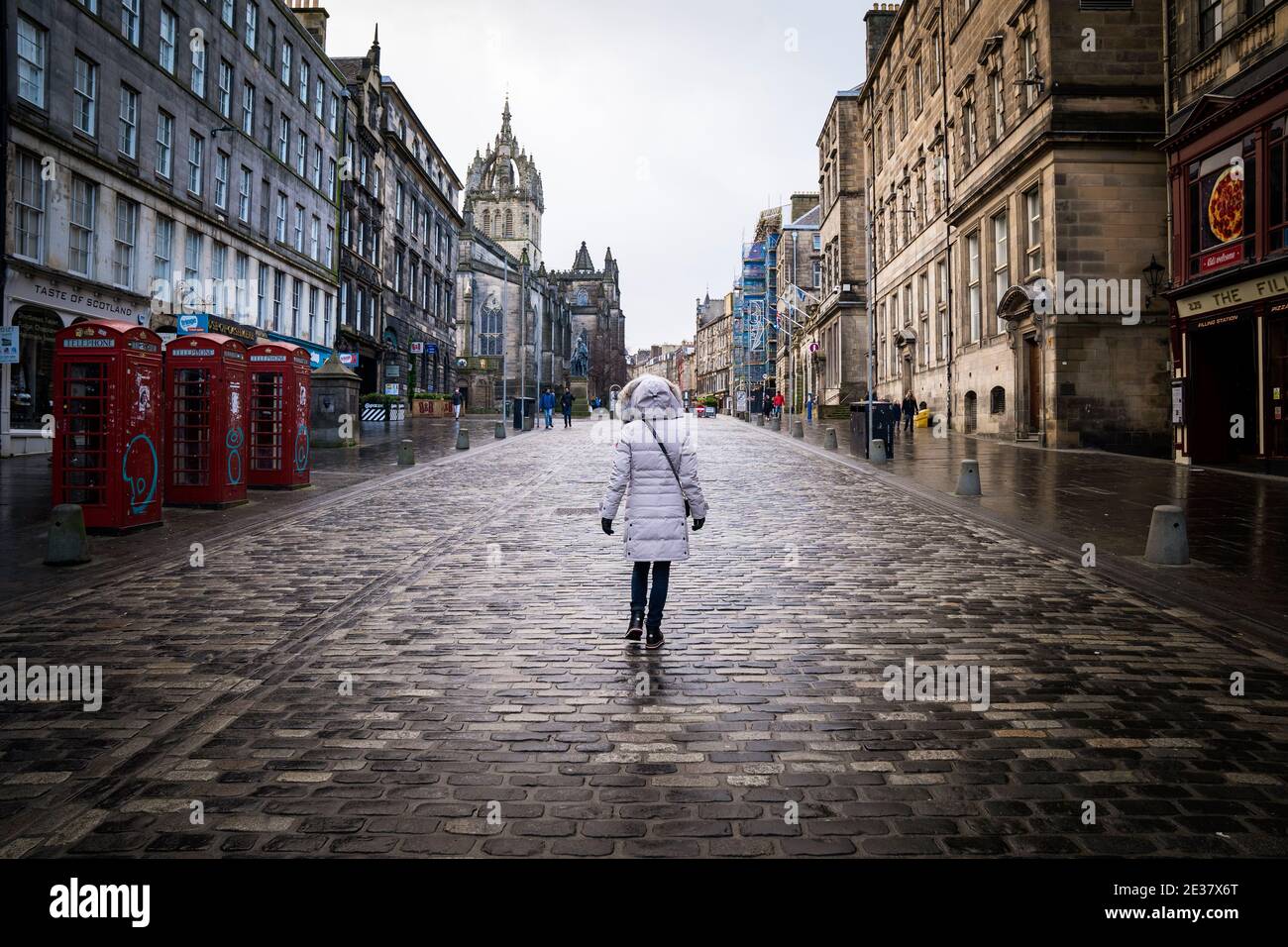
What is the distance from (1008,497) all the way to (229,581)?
10691 mm

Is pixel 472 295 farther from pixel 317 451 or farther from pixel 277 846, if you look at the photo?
pixel 277 846

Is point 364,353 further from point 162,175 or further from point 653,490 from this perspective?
point 653,490

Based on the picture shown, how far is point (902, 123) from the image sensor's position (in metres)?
41.8

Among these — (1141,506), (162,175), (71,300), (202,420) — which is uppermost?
(162,175)

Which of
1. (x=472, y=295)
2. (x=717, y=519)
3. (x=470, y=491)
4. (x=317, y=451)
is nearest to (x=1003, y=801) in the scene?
(x=717, y=519)

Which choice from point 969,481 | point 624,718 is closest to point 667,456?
point 624,718

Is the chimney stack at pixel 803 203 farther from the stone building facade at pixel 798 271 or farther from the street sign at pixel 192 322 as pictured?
the street sign at pixel 192 322

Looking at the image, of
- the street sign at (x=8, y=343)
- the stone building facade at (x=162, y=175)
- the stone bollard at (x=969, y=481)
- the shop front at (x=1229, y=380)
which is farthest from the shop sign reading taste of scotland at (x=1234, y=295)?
the stone building facade at (x=162, y=175)

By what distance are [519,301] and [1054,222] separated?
62557 millimetres

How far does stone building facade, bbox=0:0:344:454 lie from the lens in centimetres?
1977

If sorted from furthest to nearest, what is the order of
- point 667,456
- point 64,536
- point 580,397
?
point 580,397 < point 64,536 < point 667,456

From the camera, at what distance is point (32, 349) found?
65.3ft

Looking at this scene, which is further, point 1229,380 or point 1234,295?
point 1229,380

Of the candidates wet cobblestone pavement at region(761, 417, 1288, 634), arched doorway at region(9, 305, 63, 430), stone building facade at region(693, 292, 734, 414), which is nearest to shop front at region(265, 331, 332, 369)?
arched doorway at region(9, 305, 63, 430)
